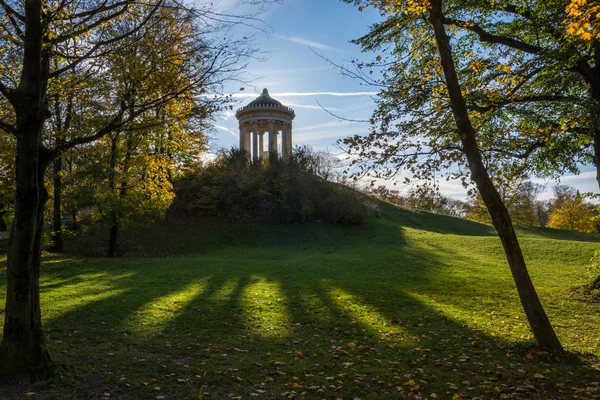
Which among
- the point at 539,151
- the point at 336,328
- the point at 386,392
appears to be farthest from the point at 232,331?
the point at 539,151

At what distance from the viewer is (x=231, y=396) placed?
4.85 metres

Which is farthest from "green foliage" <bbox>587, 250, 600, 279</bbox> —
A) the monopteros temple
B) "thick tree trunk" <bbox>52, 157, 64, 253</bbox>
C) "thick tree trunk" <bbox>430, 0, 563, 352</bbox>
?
the monopteros temple

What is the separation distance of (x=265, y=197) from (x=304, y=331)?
23158 mm

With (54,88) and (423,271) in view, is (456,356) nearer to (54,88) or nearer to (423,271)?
(54,88)

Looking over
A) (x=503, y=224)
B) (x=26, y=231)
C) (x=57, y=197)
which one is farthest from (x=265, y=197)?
(x=26, y=231)

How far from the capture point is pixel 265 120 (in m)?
47.7

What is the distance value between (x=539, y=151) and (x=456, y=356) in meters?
7.03

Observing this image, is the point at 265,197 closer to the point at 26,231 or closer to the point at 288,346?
the point at 288,346

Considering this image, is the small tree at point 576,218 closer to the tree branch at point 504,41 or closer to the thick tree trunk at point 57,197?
the tree branch at point 504,41

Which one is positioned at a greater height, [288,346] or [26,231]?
[26,231]

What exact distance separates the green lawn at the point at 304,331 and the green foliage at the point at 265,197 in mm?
12395

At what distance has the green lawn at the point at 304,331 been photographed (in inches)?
205

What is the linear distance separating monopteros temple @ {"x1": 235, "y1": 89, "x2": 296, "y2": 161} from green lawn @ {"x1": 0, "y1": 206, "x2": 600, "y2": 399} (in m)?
31.5

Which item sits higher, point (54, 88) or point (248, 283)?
point (54, 88)
